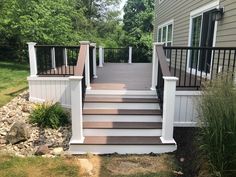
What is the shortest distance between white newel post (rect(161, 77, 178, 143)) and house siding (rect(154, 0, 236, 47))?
1684 mm

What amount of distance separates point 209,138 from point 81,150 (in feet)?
6.63

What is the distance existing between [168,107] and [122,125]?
0.95 m

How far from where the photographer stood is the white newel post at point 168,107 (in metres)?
3.90

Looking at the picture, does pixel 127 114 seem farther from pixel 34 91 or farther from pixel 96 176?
pixel 34 91

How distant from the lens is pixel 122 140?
421 centimetres

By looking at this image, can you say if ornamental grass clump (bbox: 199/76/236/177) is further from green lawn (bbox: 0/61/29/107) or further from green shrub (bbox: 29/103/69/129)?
green lawn (bbox: 0/61/29/107)

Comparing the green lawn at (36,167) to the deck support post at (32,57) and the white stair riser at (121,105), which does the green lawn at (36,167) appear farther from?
the deck support post at (32,57)

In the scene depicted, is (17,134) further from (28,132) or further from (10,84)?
(10,84)

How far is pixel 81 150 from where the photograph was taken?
4117mm

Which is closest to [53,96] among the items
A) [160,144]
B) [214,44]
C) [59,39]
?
[160,144]

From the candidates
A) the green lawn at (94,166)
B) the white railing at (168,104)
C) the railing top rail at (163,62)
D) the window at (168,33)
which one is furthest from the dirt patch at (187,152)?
the window at (168,33)

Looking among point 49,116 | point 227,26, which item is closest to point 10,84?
point 49,116

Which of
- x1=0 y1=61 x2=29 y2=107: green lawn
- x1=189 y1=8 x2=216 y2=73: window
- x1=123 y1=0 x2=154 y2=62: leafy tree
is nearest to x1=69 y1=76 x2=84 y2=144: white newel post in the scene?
x1=189 y1=8 x2=216 y2=73: window

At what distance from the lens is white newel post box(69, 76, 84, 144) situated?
12.9 feet
